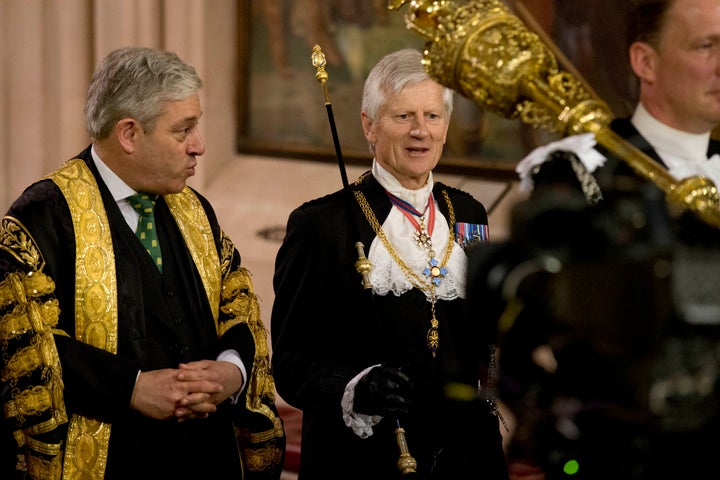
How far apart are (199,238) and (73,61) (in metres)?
3.08

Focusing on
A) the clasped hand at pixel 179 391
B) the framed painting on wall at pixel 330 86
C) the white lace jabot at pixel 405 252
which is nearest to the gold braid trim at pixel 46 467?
the clasped hand at pixel 179 391

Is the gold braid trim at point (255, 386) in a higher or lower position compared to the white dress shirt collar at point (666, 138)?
lower

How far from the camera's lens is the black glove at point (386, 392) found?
9.89ft

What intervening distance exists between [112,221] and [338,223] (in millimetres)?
601

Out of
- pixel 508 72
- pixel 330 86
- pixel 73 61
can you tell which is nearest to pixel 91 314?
pixel 508 72

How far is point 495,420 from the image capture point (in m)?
3.29

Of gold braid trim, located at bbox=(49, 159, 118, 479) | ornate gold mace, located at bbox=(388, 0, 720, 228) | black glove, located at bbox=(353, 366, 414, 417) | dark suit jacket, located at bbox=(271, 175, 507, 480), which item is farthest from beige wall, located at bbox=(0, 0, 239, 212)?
ornate gold mace, located at bbox=(388, 0, 720, 228)

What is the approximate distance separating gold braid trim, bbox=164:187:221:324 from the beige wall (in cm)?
266

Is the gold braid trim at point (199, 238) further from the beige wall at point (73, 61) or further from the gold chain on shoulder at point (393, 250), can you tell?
the beige wall at point (73, 61)

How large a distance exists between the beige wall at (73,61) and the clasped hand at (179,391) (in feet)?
9.98

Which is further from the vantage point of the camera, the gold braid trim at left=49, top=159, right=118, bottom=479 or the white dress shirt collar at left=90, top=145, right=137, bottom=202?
the white dress shirt collar at left=90, top=145, right=137, bottom=202

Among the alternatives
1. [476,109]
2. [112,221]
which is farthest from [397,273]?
[476,109]

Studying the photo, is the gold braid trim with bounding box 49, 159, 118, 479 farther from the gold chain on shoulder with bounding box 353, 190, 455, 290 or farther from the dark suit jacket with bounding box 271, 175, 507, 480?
the gold chain on shoulder with bounding box 353, 190, 455, 290

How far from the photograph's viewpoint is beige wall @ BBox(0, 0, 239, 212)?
622 centimetres
